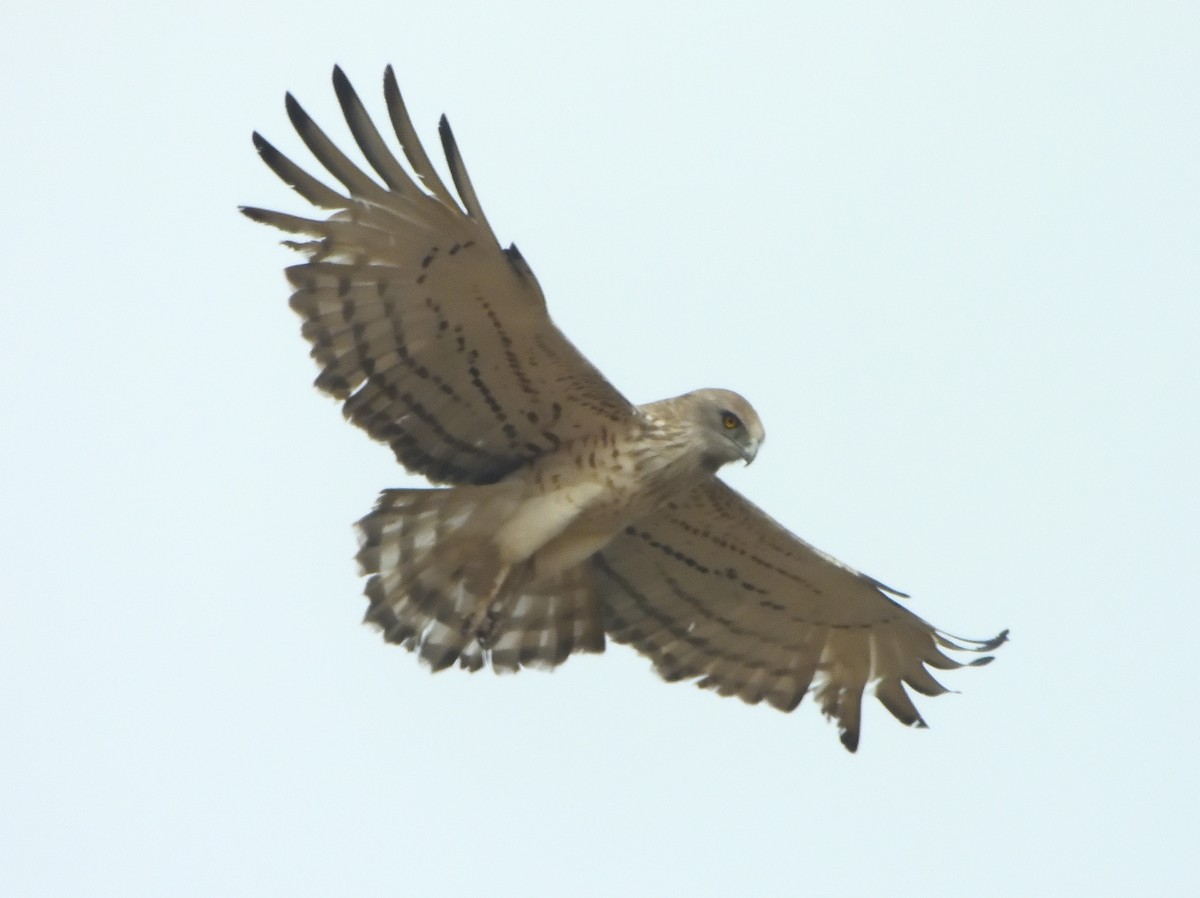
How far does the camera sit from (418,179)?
9805 millimetres

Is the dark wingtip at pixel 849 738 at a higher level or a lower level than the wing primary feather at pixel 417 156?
lower

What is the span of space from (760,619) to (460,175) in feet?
11.0

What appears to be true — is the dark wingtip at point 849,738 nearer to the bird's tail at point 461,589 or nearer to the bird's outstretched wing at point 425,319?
the bird's tail at point 461,589

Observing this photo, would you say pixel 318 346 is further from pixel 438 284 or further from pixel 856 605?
pixel 856 605

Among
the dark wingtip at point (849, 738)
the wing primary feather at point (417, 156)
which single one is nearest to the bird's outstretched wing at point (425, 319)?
the wing primary feather at point (417, 156)

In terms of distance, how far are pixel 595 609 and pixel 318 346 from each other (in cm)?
225

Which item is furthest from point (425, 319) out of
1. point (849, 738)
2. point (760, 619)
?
point (849, 738)

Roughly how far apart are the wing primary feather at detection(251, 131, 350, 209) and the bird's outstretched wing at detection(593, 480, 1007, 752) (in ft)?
8.10

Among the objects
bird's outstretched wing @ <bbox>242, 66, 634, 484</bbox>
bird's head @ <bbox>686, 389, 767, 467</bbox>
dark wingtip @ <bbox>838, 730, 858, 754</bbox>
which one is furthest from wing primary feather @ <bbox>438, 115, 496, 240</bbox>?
dark wingtip @ <bbox>838, 730, 858, 754</bbox>

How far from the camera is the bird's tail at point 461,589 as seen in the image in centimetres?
1077

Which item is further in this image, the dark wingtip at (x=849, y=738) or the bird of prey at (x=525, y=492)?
the dark wingtip at (x=849, y=738)

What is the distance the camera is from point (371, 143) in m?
Result: 9.77

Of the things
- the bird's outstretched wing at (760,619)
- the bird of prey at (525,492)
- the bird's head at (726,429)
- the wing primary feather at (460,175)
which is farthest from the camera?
the bird's outstretched wing at (760,619)

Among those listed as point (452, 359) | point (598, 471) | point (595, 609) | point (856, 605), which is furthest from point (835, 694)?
point (452, 359)
